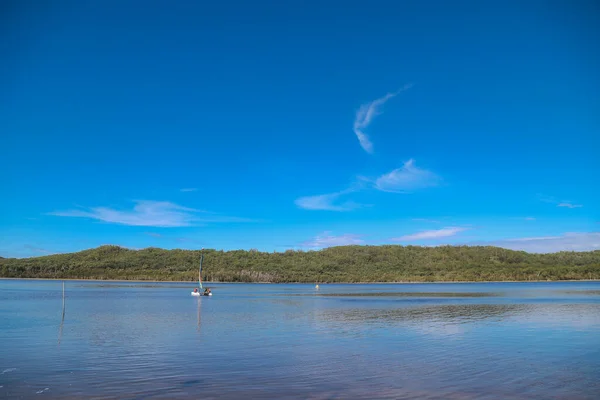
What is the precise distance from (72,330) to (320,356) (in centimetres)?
1250

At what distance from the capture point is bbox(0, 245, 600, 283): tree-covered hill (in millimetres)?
122438

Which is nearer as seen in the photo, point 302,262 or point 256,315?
point 256,315

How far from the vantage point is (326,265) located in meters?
141

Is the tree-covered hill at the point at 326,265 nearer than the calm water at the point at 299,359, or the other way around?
the calm water at the point at 299,359

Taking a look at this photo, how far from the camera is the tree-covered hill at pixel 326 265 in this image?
402ft

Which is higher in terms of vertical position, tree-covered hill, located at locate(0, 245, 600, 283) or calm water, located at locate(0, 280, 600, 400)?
tree-covered hill, located at locate(0, 245, 600, 283)

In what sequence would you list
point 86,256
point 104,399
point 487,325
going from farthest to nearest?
1. point 86,256
2. point 487,325
3. point 104,399

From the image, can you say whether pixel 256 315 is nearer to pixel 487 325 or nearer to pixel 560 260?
pixel 487 325

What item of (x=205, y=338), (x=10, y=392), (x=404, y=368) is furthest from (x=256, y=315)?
(x=10, y=392)

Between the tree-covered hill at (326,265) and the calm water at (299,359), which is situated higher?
the tree-covered hill at (326,265)

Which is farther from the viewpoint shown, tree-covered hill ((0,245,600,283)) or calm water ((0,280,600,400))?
tree-covered hill ((0,245,600,283))

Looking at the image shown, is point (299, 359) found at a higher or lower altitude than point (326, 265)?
lower

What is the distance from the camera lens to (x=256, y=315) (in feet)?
101

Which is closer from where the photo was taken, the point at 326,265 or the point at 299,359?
the point at 299,359
